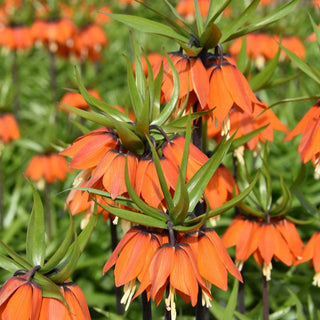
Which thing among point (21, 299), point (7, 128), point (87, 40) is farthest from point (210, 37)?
point (87, 40)

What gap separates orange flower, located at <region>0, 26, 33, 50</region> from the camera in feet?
13.2

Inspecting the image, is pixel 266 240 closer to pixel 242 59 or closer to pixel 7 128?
pixel 242 59

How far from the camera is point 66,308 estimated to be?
1175 mm

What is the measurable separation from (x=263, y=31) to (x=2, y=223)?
76.4 inches

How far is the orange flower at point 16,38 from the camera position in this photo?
4.04 meters

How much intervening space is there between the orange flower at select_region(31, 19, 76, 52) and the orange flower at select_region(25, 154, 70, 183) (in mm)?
1306

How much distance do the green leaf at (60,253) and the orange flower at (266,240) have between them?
621 mm

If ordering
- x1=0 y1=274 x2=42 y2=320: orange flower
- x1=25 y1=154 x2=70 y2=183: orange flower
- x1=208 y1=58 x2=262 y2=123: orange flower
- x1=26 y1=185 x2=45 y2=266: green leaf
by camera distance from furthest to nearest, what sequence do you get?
x1=25 y1=154 x2=70 y2=183: orange flower < x1=208 y1=58 x2=262 y2=123: orange flower < x1=26 y1=185 x2=45 y2=266: green leaf < x1=0 y1=274 x2=42 y2=320: orange flower

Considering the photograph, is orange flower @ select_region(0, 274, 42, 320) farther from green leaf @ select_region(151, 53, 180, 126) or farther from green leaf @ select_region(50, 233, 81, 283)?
green leaf @ select_region(151, 53, 180, 126)

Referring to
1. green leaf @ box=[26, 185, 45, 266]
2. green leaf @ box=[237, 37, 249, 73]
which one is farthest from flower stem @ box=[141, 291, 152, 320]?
green leaf @ box=[237, 37, 249, 73]

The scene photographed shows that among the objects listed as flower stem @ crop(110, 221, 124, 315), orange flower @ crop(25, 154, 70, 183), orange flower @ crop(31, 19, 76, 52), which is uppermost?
flower stem @ crop(110, 221, 124, 315)

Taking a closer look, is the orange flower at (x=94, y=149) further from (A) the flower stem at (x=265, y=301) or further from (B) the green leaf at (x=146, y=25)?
(A) the flower stem at (x=265, y=301)

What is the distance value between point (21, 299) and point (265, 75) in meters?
0.85

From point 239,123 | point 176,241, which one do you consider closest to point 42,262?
point 176,241
